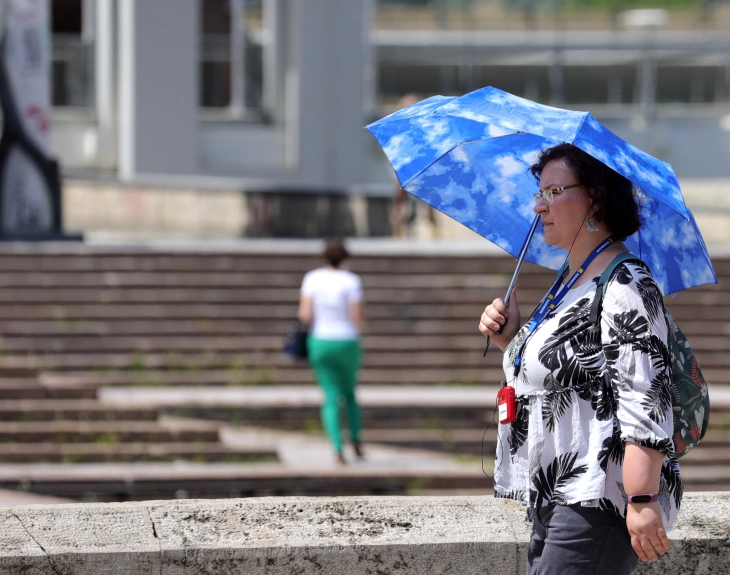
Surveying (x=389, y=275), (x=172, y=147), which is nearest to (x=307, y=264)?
(x=389, y=275)

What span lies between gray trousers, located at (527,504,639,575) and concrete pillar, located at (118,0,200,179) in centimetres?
1977

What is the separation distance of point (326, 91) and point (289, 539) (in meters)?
21.5

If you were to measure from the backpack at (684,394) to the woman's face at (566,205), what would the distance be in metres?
0.14

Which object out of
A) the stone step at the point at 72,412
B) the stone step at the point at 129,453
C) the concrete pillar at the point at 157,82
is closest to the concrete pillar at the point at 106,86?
the concrete pillar at the point at 157,82

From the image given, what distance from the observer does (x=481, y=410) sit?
31.1ft

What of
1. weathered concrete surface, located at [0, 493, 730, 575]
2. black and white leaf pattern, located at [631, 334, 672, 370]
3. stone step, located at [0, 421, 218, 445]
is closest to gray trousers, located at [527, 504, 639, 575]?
black and white leaf pattern, located at [631, 334, 672, 370]

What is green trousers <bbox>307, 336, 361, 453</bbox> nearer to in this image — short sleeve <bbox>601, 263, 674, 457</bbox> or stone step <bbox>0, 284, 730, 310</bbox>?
stone step <bbox>0, 284, 730, 310</bbox>

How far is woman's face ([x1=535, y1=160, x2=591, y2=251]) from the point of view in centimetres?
258

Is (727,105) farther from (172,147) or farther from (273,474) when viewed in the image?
(273,474)

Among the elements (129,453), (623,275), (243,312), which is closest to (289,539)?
(623,275)

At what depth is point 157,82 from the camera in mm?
21781

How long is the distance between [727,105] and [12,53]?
2094cm

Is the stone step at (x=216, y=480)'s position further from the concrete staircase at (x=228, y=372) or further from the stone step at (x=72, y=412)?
the stone step at (x=72, y=412)

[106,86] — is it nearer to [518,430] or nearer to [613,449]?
[518,430]
